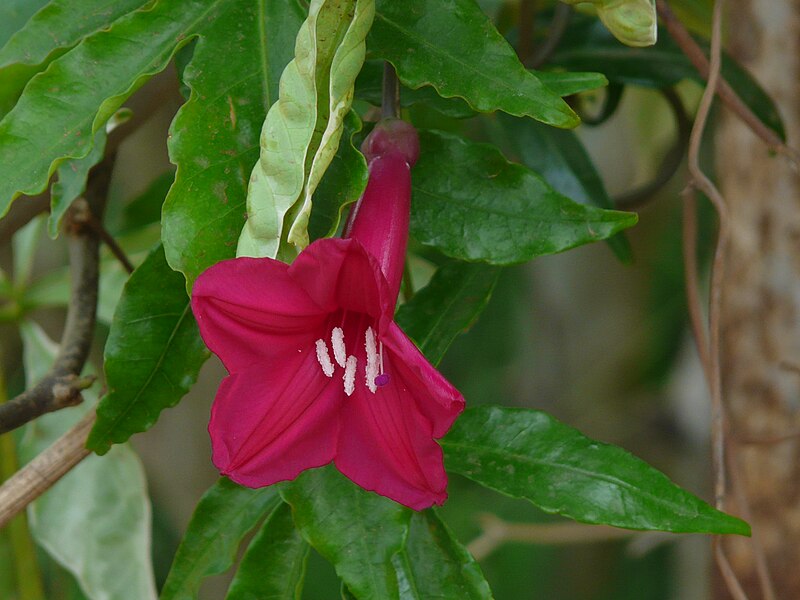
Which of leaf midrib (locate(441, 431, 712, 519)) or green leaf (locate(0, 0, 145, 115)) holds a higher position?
green leaf (locate(0, 0, 145, 115))

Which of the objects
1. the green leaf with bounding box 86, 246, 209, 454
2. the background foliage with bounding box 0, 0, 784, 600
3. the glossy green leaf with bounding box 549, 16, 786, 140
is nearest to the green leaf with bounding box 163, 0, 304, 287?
the background foliage with bounding box 0, 0, 784, 600

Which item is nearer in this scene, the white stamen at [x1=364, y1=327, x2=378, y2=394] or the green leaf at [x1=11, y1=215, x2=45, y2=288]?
the white stamen at [x1=364, y1=327, x2=378, y2=394]

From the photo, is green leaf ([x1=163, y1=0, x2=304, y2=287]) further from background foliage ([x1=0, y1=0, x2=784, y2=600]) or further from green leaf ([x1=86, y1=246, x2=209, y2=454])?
green leaf ([x1=86, y1=246, x2=209, y2=454])

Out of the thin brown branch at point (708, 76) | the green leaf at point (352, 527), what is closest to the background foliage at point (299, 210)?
the green leaf at point (352, 527)

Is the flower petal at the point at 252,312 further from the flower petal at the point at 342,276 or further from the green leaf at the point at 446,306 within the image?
the green leaf at the point at 446,306

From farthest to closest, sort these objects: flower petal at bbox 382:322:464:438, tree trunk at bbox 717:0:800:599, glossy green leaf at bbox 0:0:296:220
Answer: tree trunk at bbox 717:0:800:599, glossy green leaf at bbox 0:0:296:220, flower petal at bbox 382:322:464:438

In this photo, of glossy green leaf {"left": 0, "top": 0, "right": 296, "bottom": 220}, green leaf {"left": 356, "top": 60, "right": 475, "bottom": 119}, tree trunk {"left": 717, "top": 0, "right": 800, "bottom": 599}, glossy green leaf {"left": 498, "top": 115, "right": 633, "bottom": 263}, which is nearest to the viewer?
glossy green leaf {"left": 0, "top": 0, "right": 296, "bottom": 220}
